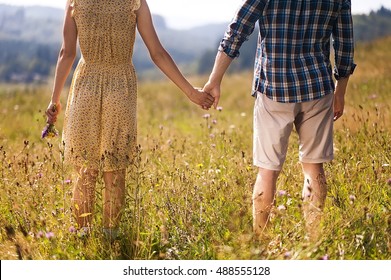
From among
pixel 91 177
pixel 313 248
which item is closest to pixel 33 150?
pixel 91 177

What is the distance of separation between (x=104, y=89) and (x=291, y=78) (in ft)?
3.85

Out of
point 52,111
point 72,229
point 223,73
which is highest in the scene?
point 223,73

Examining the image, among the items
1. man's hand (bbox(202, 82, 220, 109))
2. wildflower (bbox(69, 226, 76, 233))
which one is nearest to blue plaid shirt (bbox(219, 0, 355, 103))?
man's hand (bbox(202, 82, 220, 109))

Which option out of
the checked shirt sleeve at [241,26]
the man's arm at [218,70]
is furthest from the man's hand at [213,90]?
the checked shirt sleeve at [241,26]

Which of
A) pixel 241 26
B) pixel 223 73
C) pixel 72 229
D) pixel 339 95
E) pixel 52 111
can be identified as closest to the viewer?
pixel 72 229

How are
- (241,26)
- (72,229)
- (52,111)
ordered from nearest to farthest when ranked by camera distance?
(72,229)
(241,26)
(52,111)

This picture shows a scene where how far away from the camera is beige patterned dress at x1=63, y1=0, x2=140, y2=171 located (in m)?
3.80

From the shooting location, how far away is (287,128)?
385cm

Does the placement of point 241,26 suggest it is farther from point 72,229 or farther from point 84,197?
point 72,229

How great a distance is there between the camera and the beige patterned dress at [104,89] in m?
3.80

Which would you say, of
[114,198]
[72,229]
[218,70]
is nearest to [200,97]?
[218,70]

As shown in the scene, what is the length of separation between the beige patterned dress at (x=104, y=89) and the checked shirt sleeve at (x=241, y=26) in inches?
23.4

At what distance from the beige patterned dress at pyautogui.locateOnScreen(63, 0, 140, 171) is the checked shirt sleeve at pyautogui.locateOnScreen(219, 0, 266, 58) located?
59cm

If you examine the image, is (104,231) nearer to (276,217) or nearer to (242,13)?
(276,217)
